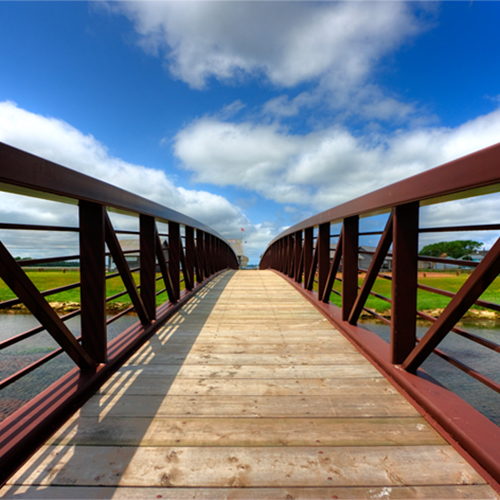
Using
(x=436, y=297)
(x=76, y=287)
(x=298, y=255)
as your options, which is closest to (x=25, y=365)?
(x=76, y=287)

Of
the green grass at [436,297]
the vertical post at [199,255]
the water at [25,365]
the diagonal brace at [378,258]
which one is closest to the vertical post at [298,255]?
the vertical post at [199,255]

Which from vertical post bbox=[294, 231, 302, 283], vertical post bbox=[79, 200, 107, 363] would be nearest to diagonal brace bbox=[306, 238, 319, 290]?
vertical post bbox=[294, 231, 302, 283]

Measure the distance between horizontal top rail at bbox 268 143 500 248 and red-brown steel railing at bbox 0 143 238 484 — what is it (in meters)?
2.00

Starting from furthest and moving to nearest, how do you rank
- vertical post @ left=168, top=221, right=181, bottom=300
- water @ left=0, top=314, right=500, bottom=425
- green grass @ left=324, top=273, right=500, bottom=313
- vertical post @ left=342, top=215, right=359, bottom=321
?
green grass @ left=324, top=273, right=500, bottom=313 < water @ left=0, top=314, right=500, bottom=425 < vertical post @ left=168, top=221, right=181, bottom=300 < vertical post @ left=342, top=215, right=359, bottom=321

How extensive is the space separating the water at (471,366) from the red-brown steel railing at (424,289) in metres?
0.87

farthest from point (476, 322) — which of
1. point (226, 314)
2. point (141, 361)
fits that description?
point (141, 361)

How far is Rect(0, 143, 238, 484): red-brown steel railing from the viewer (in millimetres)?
1280

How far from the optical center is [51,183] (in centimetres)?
145

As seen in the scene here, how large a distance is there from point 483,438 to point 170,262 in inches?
140

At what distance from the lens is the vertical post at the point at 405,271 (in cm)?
188

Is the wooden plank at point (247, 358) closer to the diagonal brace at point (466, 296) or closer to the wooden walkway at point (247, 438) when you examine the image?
the wooden walkway at point (247, 438)

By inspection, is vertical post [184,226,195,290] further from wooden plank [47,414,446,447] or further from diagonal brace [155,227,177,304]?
wooden plank [47,414,446,447]

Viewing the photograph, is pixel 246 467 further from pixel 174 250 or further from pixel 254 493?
pixel 174 250

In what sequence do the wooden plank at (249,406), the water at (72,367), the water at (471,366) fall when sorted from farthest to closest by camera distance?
the water at (471,366), the water at (72,367), the wooden plank at (249,406)
